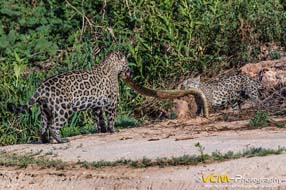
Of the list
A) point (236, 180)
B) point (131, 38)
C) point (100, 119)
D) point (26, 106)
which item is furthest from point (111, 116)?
point (236, 180)

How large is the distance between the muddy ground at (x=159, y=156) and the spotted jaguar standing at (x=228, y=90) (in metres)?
1.51

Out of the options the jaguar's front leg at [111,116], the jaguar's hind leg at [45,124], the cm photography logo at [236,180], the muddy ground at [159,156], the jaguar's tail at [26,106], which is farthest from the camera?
the jaguar's front leg at [111,116]

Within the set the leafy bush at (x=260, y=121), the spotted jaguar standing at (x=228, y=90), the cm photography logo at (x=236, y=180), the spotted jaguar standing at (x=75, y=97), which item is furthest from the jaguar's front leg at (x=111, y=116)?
the cm photography logo at (x=236, y=180)

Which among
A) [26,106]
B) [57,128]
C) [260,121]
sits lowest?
[57,128]

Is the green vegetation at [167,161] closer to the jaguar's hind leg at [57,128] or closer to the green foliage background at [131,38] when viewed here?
the jaguar's hind leg at [57,128]

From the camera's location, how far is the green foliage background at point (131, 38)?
1534 cm

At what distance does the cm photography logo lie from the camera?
9195mm

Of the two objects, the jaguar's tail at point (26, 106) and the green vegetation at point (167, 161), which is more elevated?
the jaguar's tail at point (26, 106)

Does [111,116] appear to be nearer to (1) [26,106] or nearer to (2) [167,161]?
(1) [26,106]

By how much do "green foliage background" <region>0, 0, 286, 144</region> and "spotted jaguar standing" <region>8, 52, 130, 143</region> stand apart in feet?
3.38

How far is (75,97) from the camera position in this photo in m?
12.8

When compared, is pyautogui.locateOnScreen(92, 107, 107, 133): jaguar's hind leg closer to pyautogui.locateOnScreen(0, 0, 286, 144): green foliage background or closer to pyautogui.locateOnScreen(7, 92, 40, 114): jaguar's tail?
pyautogui.locateOnScreen(0, 0, 286, 144): green foliage background

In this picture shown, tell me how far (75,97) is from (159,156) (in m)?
2.43

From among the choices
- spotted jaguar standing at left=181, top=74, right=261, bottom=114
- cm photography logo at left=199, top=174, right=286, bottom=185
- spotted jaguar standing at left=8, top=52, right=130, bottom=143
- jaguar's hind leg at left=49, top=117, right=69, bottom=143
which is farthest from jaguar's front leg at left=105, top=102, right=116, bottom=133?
cm photography logo at left=199, top=174, right=286, bottom=185
